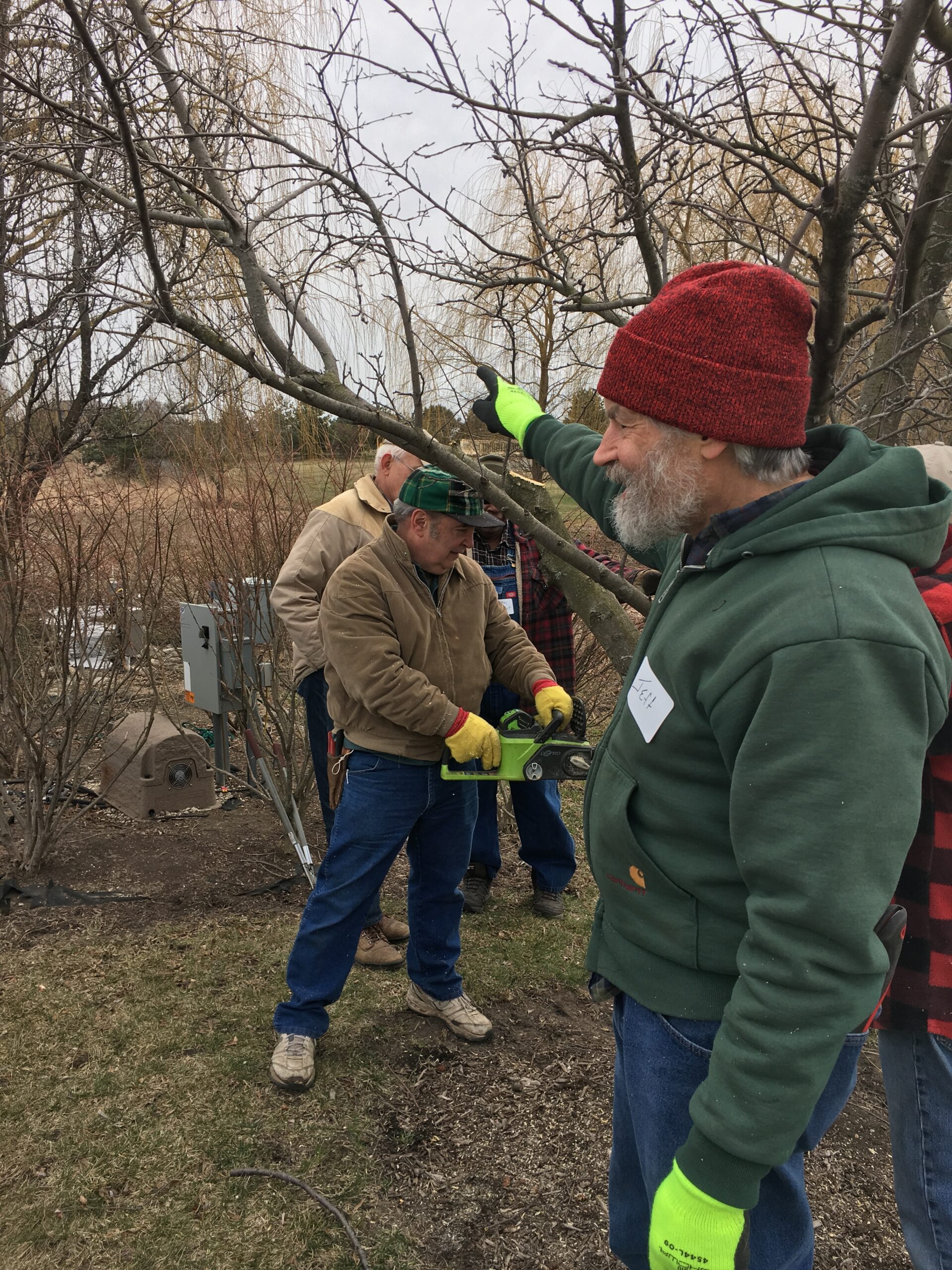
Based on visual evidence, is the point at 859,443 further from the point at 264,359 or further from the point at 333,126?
the point at 264,359

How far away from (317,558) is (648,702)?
2504 millimetres

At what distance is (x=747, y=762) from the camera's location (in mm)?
1176

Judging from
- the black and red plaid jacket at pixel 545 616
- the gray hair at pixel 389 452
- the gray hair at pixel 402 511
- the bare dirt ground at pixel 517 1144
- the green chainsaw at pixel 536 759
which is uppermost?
the gray hair at pixel 389 452

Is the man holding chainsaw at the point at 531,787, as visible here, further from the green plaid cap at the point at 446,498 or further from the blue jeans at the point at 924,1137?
the blue jeans at the point at 924,1137

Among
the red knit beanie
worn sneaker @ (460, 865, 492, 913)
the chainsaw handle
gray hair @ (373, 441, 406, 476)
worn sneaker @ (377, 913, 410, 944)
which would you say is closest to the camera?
the red knit beanie

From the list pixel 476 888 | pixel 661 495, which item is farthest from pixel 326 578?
pixel 661 495

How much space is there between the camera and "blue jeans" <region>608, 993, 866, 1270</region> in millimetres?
1397

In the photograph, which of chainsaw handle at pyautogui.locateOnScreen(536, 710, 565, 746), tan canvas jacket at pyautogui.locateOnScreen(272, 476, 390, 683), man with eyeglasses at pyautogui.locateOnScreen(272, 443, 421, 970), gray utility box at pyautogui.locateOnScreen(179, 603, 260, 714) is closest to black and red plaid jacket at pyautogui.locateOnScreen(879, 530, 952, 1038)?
chainsaw handle at pyautogui.locateOnScreen(536, 710, 565, 746)

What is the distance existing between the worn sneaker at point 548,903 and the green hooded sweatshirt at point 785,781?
9.37 feet

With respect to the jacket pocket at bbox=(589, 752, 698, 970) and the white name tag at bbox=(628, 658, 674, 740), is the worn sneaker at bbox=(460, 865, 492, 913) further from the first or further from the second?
the white name tag at bbox=(628, 658, 674, 740)

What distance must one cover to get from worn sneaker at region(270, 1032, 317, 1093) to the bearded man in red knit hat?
145 cm

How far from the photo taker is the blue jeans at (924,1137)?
160 centimetres

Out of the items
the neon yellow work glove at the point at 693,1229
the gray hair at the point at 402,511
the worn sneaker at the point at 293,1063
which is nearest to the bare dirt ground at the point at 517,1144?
the worn sneaker at the point at 293,1063

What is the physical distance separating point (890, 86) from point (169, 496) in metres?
5.50
